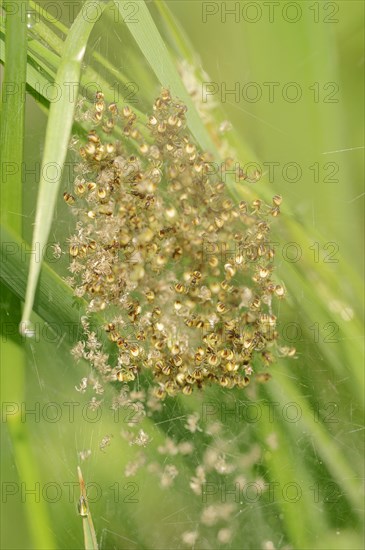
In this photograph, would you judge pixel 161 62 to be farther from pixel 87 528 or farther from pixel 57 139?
pixel 87 528

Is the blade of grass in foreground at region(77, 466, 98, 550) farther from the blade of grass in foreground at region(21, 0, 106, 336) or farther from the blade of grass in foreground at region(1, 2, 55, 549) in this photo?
the blade of grass in foreground at region(21, 0, 106, 336)

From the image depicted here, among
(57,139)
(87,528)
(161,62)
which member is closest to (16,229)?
(57,139)

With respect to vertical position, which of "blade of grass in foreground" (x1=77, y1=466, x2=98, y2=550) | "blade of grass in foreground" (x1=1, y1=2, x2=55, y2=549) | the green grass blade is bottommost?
"blade of grass in foreground" (x1=77, y1=466, x2=98, y2=550)

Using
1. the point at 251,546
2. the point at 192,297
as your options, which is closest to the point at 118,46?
the point at 192,297

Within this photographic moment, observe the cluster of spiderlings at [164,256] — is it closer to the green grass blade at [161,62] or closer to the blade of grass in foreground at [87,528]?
A: the green grass blade at [161,62]

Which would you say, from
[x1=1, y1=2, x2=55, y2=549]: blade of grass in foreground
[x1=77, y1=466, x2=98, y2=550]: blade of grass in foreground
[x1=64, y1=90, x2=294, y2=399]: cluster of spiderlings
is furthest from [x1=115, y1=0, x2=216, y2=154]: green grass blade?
[x1=77, y1=466, x2=98, y2=550]: blade of grass in foreground

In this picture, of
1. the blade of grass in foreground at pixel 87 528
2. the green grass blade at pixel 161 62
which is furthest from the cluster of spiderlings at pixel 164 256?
the blade of grass in foreground at pixel 87 528

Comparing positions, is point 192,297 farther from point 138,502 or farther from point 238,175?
point 138,502

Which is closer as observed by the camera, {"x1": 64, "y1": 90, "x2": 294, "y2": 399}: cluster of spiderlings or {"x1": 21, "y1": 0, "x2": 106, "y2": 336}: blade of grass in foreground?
{"x1": 21, "y1": 0, "x2": 106, "y2": 336}: blade of grass in foreground

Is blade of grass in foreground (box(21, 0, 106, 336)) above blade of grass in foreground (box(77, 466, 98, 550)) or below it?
above
